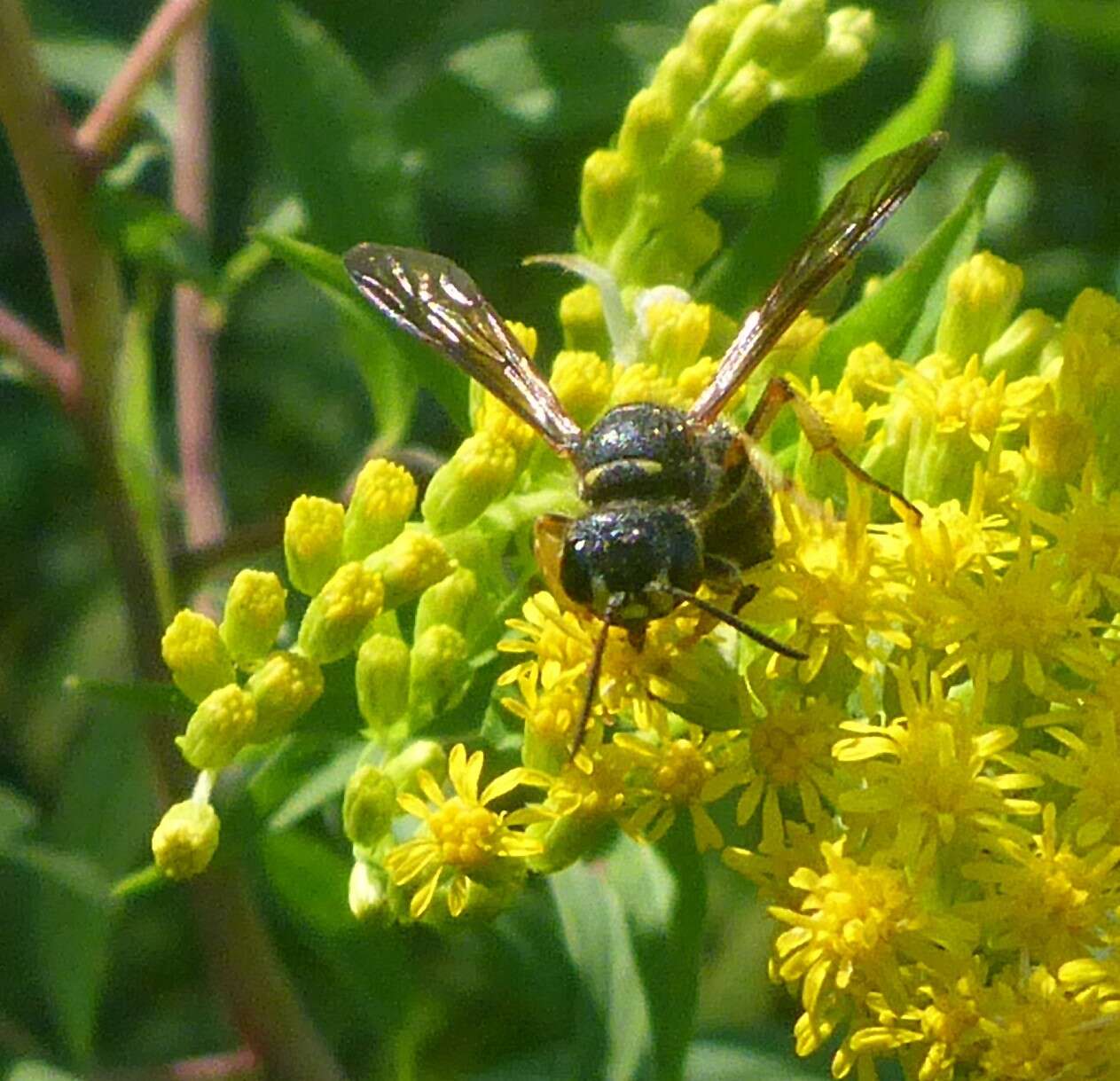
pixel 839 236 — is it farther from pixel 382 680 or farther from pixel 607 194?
pixel 382 680

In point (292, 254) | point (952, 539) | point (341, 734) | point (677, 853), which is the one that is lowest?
point (677, 853)

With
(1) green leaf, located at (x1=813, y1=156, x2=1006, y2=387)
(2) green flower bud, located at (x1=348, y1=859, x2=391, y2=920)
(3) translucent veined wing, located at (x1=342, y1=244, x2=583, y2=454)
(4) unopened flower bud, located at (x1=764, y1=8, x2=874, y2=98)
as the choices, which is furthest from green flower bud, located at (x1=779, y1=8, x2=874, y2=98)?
(2) green flower bud, located at (x1=348, y1=859, x2=391, y2=920)

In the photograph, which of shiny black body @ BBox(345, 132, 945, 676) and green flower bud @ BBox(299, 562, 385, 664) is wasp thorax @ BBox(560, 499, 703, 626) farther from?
green flower bud @ BBox(299, 562, 385, 664)

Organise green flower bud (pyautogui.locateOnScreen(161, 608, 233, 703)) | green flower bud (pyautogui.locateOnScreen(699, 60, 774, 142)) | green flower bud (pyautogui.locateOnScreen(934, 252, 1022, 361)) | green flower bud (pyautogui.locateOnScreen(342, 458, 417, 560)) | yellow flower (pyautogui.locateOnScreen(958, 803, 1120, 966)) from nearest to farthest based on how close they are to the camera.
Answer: yellow flower (pyautogui.locateOnScreen(958, 803, 1120, 966)) → green flower bud (pyautogui.locateOnScreen(161, 608, 233, 703)) → green flower bud (pyautogui.locateOnScreen(342, 458, 417, 560)) → green flower bud (pyautogui.locateOnScreen(934, 252, 1022, 361)) → green flower bud (pyautogui.locateOnScreen(699, 60, 774, 142))

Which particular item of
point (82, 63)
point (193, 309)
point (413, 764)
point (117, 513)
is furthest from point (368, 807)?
point (82, 63)

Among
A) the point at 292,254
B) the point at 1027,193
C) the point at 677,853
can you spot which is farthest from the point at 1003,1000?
the point at 1027,193

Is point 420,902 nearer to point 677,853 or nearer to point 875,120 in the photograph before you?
point 677,853

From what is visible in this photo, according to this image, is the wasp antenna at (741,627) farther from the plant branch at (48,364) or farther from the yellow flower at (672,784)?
the plant branch at (48,364)

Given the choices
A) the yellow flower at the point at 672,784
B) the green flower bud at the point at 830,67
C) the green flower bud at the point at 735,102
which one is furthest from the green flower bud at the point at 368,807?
the green flower bud at the point at 830,67
